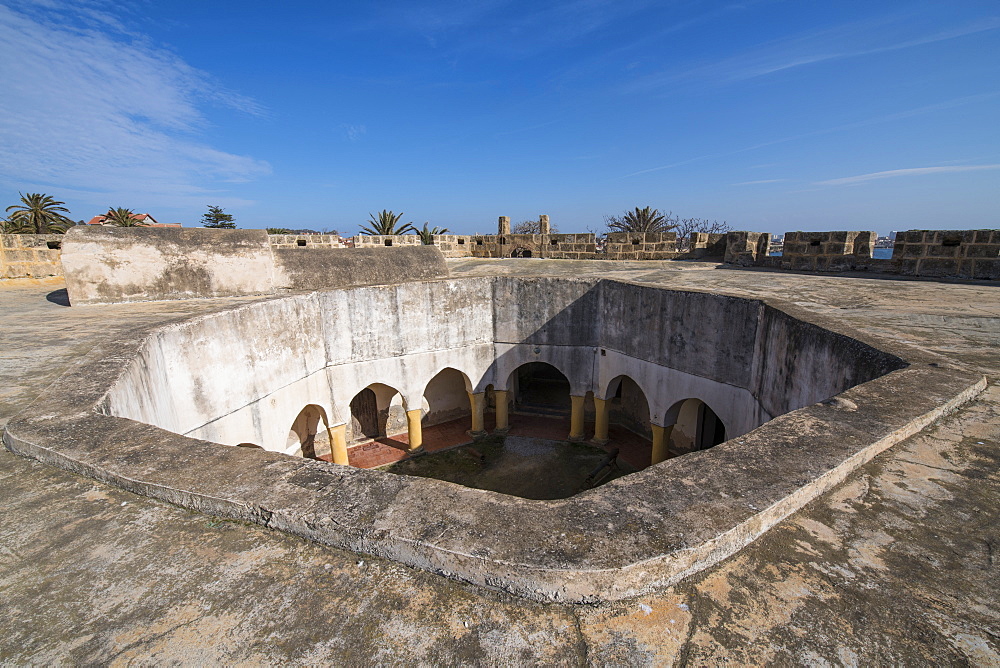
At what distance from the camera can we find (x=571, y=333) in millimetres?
10773

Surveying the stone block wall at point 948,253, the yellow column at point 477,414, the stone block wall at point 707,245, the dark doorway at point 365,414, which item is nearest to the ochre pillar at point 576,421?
the yellow column at point 477,414

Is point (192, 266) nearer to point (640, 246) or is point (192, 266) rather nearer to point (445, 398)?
point (445, 398)

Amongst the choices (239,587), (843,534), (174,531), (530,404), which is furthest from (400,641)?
(530,404)

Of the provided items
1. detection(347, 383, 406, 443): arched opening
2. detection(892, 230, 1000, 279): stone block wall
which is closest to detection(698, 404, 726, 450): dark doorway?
detection(892, 230, 1000, 279): stone block wall

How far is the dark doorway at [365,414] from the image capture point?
12.0 meters

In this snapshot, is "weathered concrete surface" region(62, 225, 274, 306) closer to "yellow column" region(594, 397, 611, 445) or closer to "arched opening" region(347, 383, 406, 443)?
"arched opening" region(347, 383, 406, 443)

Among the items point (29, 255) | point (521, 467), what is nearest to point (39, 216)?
point (29, 255)

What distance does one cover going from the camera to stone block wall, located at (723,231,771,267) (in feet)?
41.5

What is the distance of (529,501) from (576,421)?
9817 millimetres

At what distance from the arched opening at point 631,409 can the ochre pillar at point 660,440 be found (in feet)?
6.01

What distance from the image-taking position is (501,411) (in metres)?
12.1

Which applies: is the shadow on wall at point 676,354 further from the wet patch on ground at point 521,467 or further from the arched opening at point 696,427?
the wet patch on ground at point 521,467

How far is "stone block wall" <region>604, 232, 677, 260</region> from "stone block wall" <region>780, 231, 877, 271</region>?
13.2 feet

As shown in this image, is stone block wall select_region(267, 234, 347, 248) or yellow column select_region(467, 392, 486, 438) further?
stone block wall select_region(267, 234, 347, 248)
